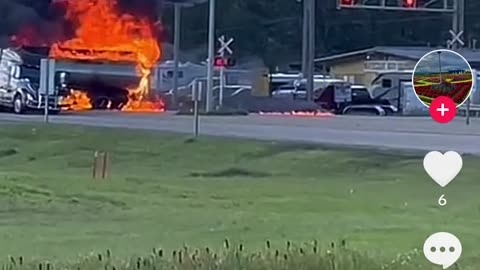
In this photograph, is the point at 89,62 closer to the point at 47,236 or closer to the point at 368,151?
the point at 368,151

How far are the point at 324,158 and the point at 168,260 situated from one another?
18.4m

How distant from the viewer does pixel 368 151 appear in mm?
28297

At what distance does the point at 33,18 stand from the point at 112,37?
4822 millimetres

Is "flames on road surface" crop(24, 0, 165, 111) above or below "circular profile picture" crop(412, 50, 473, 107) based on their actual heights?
above

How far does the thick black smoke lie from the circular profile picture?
49899mm

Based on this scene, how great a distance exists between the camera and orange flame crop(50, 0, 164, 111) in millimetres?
61219

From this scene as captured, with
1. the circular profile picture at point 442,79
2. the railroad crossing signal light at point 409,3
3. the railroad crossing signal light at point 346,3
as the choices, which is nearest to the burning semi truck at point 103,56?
the railroad crossing signal light at point 346,3

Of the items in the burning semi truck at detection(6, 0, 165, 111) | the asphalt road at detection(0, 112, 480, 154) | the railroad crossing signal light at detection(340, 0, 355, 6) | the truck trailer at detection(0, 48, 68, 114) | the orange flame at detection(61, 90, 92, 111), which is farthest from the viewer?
the burning semi truck at detection(6, 0, 165, 111)

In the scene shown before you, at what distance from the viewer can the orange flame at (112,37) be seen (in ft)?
201

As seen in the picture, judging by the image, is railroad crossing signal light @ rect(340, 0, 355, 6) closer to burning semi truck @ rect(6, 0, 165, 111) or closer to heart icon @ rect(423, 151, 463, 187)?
burning semi truck @ rect(6, 0, 165, 111)

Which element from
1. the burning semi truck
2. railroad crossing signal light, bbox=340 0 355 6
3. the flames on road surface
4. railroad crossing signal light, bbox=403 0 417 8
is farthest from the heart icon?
the flames on road surface

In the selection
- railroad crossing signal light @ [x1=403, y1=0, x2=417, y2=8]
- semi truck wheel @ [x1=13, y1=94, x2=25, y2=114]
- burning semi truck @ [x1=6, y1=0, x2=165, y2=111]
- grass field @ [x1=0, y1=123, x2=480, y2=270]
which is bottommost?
grass field @ [x1=0, y1=123, x2=480, y2=270]

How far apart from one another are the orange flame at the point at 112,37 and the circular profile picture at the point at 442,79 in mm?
51515

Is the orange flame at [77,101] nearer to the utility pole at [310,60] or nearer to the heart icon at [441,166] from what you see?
the utility pole at [310,60]
